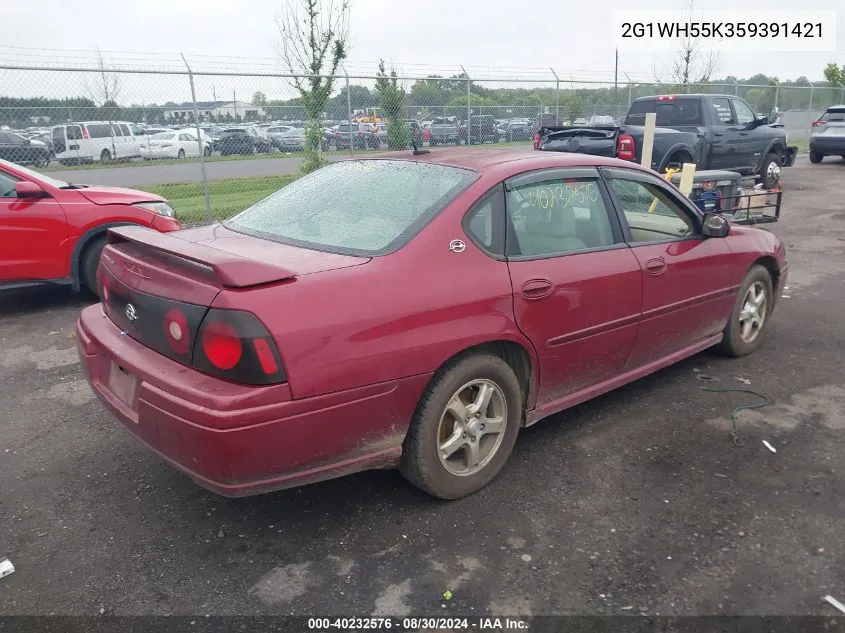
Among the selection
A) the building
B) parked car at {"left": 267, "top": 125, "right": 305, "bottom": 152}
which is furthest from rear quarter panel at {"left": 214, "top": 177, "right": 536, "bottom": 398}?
parked car at {"left": 267, "top": 125, "right": 305, "bottom": 152}

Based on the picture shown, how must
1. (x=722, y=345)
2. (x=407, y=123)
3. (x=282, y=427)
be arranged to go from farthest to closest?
(x=407, y=123) < (x=722, y=345) < (x=282, y=427)

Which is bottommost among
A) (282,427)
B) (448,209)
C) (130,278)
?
(282,427)

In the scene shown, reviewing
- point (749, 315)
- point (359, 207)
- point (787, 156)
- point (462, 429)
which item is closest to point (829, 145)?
point (787, 156)

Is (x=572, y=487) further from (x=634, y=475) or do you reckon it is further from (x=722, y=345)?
(x=722, y=345)

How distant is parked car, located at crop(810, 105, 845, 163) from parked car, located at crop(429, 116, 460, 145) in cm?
1255

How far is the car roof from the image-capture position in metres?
3.54

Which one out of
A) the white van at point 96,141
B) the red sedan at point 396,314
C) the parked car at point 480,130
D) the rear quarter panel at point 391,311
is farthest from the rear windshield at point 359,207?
the parked car at point 480,130

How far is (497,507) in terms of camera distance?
3.19 metres

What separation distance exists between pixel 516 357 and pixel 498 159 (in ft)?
3.38

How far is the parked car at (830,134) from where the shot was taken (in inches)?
793

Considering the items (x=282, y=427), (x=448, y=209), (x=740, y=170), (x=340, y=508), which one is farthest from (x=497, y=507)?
(x=740, y=170)

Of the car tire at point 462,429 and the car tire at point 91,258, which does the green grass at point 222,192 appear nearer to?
the car tire at point 91,258

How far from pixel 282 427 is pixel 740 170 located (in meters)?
13.2

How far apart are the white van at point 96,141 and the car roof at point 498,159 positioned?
876 centimetres
